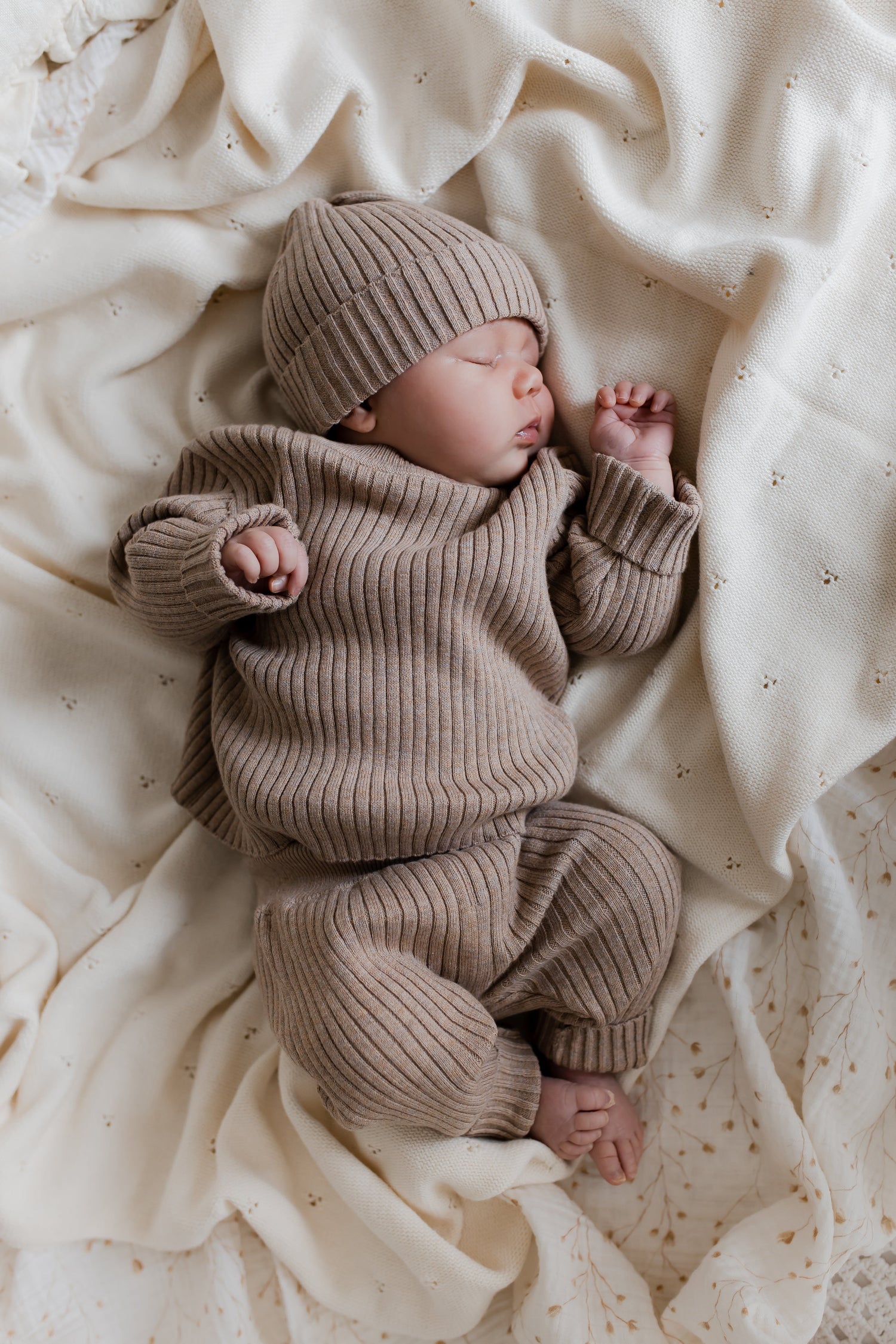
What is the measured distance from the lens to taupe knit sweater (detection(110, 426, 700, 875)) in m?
1.16

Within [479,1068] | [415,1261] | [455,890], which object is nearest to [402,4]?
[455,890]

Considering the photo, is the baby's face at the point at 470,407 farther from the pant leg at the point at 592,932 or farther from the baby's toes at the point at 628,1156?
the baby's toes at the point at 628,1156

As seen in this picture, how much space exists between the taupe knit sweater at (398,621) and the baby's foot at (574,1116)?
33 cm

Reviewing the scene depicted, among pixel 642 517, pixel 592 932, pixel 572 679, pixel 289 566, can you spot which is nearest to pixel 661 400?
pixel 642 517

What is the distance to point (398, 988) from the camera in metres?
1.13

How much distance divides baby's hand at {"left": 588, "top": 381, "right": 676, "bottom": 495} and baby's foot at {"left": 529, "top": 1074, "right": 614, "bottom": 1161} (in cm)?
72

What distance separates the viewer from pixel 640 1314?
116cm

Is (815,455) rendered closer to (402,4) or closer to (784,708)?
(784,708)

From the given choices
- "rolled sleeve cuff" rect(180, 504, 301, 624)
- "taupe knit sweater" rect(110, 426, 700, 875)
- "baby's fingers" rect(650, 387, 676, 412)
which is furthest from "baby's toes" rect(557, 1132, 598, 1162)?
"baby's fingers" rect(650, 387, 676, 412)

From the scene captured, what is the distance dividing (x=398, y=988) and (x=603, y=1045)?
0.93 ft

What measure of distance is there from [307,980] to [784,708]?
24.3 inches

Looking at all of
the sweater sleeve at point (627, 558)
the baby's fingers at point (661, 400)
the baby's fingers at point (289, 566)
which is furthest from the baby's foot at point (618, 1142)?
the baby's fingers at point (661, 400)

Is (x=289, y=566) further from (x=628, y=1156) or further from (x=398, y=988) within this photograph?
(x=628, y=1156)

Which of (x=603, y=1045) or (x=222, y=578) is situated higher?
(x=222, y=578)
